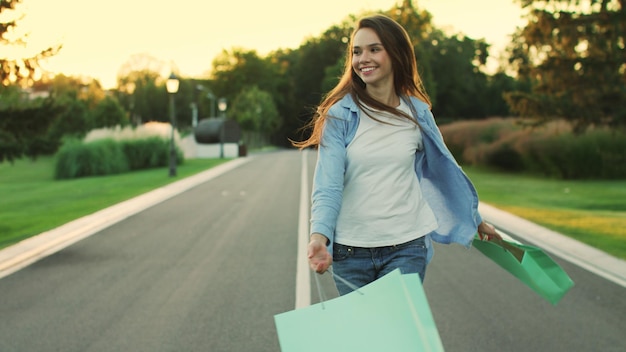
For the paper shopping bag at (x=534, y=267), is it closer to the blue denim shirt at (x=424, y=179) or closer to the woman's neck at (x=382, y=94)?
the blue denim shirt at (x=424, y=179)

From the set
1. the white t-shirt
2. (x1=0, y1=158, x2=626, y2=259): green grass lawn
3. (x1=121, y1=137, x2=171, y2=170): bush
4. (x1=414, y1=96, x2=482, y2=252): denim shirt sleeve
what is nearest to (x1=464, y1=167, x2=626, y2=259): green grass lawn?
(x1=0, y1=158, x2=626, y2=259): green grass lawn

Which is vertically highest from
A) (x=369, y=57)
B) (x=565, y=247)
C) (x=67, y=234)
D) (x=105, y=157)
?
(x=369, y=57)

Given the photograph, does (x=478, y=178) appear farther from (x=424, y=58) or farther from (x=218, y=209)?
(x=424, y=58)

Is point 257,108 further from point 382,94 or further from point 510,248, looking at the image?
point 382,94

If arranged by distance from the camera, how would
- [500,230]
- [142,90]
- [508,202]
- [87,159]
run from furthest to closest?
[142,90] < [87,159] < [508,202] < [500,230]

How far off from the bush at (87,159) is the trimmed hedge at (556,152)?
15.8m

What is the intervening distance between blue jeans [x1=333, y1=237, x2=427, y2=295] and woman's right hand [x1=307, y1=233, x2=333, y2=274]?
200 millimetres

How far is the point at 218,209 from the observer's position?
16.7 metres

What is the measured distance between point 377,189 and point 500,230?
9.84m

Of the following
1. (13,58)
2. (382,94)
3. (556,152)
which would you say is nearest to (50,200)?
(13,58)

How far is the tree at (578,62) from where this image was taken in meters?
19.9

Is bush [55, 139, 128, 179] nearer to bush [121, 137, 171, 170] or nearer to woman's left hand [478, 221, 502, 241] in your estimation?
bush [121, 137, 171, 170]

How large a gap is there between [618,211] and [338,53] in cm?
7929

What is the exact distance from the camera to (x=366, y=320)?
2.82 metres
